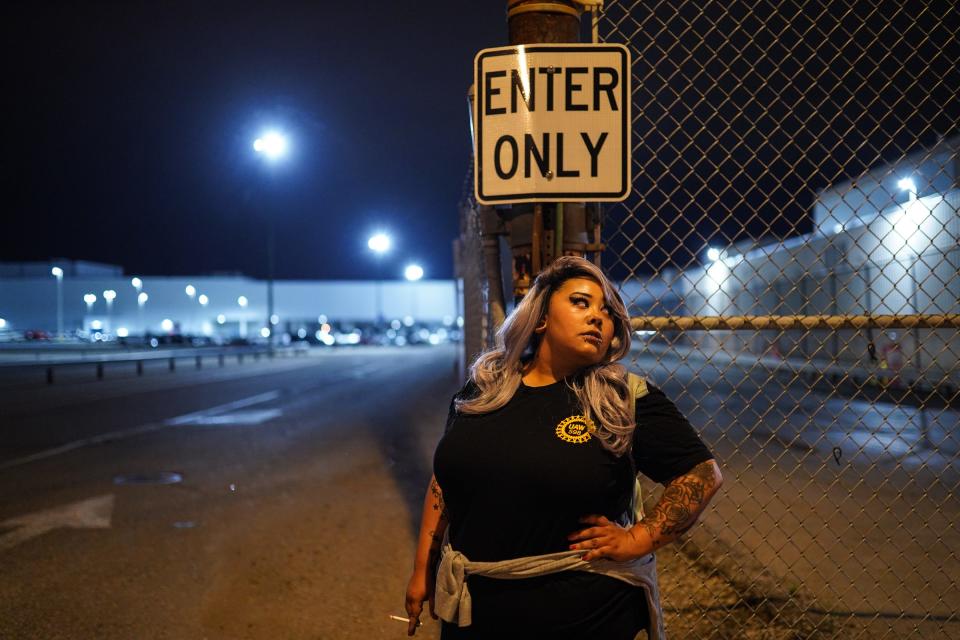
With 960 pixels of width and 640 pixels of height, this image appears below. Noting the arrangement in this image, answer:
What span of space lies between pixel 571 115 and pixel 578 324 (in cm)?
96

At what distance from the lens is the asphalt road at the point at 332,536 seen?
15.8 ft

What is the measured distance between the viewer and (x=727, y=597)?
5.01 m

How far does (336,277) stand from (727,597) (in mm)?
108573

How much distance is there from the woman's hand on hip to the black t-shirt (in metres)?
0.04

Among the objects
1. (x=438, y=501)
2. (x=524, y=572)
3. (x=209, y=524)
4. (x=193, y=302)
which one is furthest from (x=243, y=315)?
(x=524, y=572)

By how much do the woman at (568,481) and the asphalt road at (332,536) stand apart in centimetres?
172

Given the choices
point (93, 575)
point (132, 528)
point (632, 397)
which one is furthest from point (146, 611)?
point (632, 397)

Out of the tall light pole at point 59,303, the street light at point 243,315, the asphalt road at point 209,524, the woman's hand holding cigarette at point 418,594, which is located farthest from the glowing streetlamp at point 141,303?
the woman's hand holding cigarette at point 418,594

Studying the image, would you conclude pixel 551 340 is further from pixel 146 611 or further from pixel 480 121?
pixel 146 611

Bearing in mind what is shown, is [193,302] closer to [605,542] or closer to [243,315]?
[243,315]

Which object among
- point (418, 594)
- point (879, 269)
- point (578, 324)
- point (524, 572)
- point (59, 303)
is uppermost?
point (59, 303)

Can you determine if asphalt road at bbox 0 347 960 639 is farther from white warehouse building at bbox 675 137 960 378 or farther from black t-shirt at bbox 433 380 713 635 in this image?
white warehouse building at bbox 675 137 960 378

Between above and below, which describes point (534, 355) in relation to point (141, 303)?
below

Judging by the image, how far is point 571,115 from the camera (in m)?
3.13
